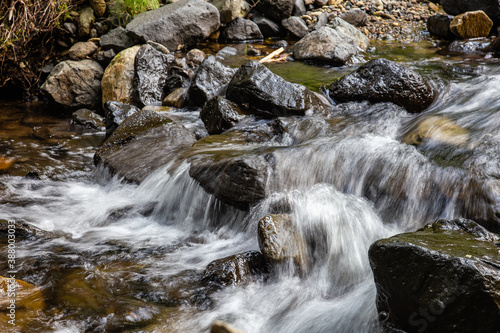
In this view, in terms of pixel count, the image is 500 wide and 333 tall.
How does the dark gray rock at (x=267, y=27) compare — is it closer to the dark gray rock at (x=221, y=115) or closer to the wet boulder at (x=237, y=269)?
the dark gray rock at (x=221, y=115)

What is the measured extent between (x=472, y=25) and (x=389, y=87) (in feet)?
19.2

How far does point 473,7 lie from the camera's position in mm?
10766

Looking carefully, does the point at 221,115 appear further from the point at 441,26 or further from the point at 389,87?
the point at 441,26

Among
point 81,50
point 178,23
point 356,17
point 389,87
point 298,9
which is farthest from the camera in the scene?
point 298,9

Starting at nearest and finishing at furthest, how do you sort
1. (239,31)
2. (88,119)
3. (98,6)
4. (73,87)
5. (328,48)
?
(88,119) < (73,87) < (328,48) < (98,6) < (239,31)

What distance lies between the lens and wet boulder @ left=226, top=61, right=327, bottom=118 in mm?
6176

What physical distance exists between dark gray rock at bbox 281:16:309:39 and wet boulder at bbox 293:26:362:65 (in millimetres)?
2000

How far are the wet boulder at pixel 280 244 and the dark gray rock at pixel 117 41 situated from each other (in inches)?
293

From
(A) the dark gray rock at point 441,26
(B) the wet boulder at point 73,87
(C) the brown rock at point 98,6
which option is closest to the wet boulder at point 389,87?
(B) the wet boulder at point 73,87

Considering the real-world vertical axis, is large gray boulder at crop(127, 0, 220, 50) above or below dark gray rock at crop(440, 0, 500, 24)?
below

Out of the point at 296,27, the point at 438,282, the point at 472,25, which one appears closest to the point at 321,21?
the point at 296,27

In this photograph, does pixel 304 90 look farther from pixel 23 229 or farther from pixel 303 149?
pixel 23 229

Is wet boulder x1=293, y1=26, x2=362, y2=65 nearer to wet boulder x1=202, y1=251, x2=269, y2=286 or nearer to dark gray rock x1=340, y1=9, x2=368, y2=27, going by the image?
dark gray rock x1=340, y1=9, x2=368, y2=27

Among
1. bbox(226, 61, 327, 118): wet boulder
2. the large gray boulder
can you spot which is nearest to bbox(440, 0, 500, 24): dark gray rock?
the large gray boulder
